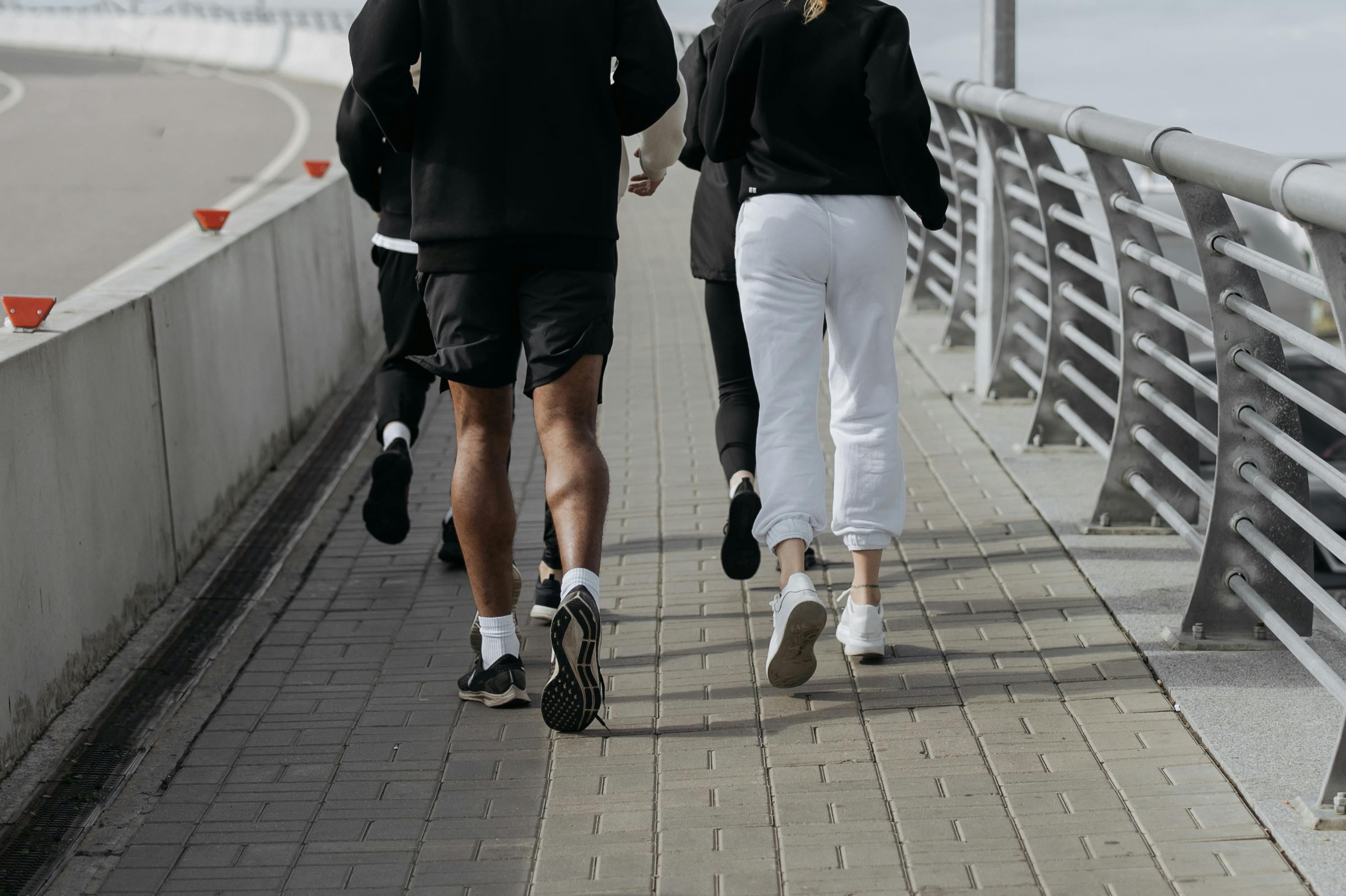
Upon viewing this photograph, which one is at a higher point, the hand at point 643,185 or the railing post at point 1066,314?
the hand at point 643,185

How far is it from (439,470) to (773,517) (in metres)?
2.75

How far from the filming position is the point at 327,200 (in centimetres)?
870

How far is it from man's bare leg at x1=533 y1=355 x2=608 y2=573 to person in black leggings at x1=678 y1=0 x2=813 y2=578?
0.69m

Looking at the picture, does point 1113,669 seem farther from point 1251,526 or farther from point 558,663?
point 558,663

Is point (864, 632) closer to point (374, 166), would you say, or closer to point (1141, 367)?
point (1141, 367)

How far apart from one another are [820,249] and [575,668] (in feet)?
4.14

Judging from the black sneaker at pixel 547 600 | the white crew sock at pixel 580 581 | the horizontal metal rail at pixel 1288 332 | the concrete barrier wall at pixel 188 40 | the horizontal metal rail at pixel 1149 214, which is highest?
the horizontal metal rail at pixel 1149 214

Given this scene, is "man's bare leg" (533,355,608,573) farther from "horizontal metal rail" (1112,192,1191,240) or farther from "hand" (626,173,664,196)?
"horizontal metal rail" (1112,192,1191,240)

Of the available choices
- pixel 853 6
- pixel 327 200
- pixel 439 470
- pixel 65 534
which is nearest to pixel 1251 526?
pixel 853 6

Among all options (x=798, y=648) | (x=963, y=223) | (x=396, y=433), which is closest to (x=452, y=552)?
(x=396, y=433)

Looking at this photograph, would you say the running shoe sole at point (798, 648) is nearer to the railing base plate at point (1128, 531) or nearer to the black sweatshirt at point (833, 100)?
the black sweatshirt at point (833, 100)

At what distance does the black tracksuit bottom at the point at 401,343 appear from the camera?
17.8 ft

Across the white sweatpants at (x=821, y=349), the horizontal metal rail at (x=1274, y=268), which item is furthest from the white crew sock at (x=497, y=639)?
the horizontal metal rail at (x=1274, y=268)

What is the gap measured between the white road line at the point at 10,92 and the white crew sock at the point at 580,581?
89.5 feet
